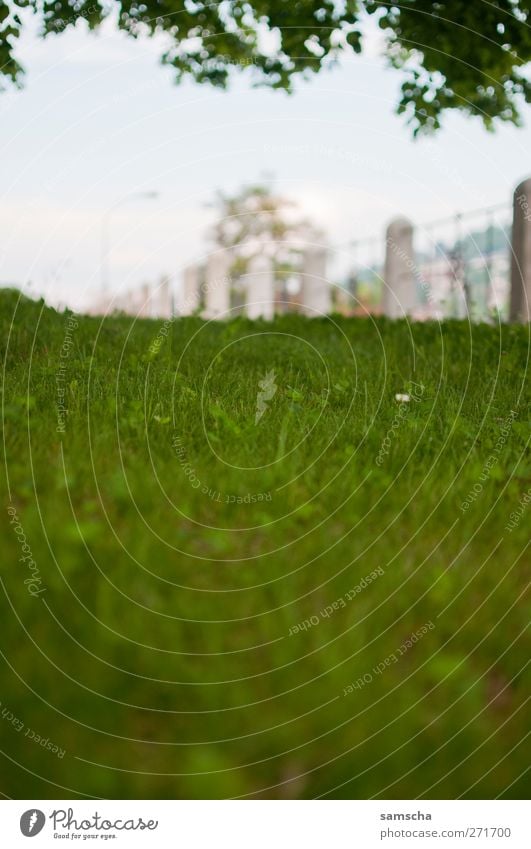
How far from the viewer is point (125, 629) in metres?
2.27

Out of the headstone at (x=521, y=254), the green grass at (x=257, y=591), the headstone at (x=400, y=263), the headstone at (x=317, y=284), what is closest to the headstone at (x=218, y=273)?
the headstone at (x=317, y=284)

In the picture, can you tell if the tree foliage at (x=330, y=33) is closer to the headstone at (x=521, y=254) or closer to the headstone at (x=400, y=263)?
the headstone at (x=521, y=254)

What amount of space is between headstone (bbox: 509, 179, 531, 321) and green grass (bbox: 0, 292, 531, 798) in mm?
6358

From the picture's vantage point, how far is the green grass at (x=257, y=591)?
6.29 ft

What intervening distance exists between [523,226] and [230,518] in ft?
29.0

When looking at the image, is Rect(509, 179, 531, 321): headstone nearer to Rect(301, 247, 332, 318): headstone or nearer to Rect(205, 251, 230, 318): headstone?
Rect(301, 247, 332, 318): headstone

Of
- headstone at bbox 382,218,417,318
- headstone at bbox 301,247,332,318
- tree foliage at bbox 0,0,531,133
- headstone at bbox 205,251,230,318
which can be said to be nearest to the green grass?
tree foliage at bbox 0,0,531,133

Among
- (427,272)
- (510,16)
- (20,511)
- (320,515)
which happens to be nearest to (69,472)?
(20,511)

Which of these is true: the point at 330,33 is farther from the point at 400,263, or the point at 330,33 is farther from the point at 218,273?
the point at 218,273

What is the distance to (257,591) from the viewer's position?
8.45ft

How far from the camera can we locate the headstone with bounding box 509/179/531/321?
34.4 feet

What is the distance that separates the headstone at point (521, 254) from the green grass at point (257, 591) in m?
6.36
